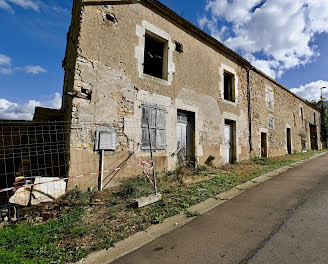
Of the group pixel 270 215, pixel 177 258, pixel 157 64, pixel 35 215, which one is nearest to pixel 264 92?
pixel 157 64

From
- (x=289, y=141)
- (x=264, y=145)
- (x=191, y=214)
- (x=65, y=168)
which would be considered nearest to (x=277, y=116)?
(x=264, y=145)

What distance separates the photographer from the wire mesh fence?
294 centimetres

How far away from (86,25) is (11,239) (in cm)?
481

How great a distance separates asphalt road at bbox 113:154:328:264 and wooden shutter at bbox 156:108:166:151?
273cm

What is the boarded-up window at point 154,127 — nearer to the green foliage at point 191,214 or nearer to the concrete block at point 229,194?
the concrete block at point 229,194

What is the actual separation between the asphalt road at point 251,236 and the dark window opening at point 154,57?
524 centimetres

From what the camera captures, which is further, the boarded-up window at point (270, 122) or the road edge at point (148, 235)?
the boarded-up window at point (270, 122)

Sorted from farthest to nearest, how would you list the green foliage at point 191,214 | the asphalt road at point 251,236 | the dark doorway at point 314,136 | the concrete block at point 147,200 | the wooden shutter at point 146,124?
the dark doorway at point 314,136 → the wooden shutter at point 146,124 → the concrete block at point 147,200 → the green foliage at point 191,214 → the asphalt road at point 251,236

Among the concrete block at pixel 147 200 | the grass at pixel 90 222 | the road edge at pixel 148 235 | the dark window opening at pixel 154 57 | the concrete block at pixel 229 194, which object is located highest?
the dark window opening at pixel 154 57

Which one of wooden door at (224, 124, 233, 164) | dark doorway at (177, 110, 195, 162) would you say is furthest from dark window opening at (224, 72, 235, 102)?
dark doorway at (177, 110, 195, 162)

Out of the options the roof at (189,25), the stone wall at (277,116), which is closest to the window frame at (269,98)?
the stone wall at (277,116)

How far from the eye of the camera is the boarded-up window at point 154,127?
17.0ft

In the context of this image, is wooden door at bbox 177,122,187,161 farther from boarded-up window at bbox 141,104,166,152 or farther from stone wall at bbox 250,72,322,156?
stone wall at bbox 250,72,322,156

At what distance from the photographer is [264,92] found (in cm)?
1067
